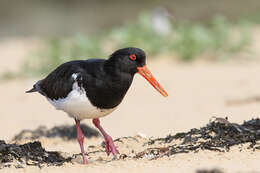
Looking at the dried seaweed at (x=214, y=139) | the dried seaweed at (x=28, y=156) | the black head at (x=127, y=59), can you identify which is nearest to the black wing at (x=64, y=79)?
the black head at (x=127, y=59)

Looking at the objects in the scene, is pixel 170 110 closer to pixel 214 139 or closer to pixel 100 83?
pixel 214 139

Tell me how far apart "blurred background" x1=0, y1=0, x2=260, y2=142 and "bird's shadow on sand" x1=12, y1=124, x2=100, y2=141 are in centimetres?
43

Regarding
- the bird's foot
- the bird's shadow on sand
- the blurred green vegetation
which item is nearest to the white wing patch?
the bird's foot

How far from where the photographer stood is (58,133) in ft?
24.4

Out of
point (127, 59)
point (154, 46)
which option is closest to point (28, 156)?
point (127, 59)

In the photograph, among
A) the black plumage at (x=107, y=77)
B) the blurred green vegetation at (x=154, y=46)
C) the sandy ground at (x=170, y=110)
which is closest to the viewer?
the sandy ground at (x=170, y=110)

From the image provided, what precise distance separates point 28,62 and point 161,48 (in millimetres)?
3178

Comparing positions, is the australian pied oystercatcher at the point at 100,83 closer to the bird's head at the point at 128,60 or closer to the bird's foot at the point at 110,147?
the bird's head at the point at 128,60

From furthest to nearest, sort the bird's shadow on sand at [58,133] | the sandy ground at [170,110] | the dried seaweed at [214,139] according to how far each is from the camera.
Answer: the bird's shadow on sand at [58,133], the dried seaweed at [214,139], the sandy ground at [170,110]

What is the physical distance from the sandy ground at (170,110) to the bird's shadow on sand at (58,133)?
151 mm

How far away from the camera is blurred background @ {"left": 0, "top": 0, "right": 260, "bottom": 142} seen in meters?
8.30

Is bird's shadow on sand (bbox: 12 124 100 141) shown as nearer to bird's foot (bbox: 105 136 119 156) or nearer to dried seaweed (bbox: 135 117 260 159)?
bird's foot (bbox: 105 136 119 156)

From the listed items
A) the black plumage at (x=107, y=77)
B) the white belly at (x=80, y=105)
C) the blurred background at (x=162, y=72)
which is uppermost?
the blurred background at (x=162, y=72)

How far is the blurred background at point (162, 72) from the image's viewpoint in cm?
830
